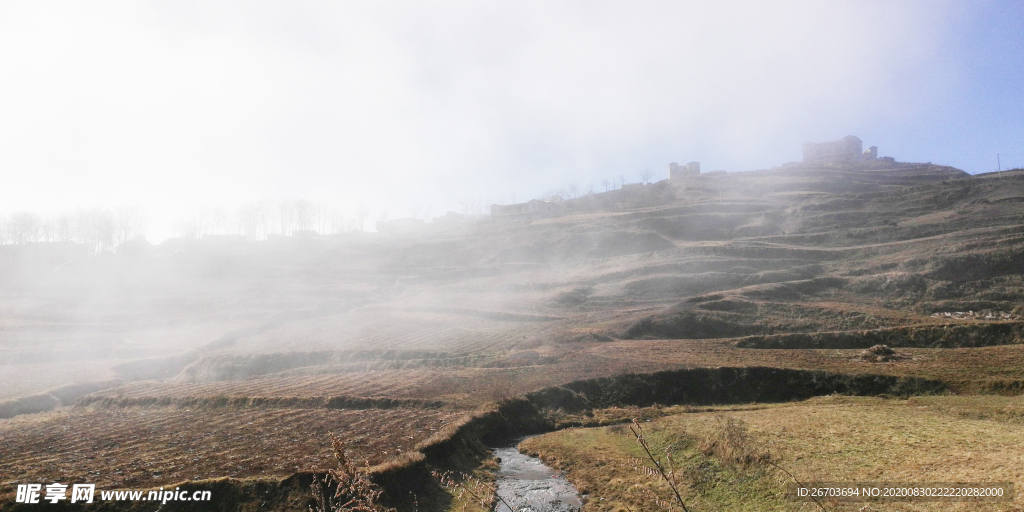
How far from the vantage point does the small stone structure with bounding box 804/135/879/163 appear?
6398 inches

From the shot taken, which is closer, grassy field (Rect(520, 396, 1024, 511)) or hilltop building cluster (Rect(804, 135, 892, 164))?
grassy field (Rect(520, 396, 1024, 511))

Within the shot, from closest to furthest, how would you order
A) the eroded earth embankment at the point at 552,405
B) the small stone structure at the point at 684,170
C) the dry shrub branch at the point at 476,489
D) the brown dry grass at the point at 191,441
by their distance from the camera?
the dry shrub branch at the point at 476,489
the eroded earth embankment at the point at 552,405
the brown dry grass at the point at 191,441
the small stone structure at the point at 684,170

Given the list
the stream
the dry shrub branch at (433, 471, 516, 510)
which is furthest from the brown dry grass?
the stream

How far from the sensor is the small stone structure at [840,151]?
162500 millimetres

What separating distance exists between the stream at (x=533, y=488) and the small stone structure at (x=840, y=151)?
563ft

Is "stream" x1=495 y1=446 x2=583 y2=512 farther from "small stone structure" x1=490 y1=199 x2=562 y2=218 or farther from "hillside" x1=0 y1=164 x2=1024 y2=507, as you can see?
"small stone structure" x1=490 y1=199 x2=562 y2=218

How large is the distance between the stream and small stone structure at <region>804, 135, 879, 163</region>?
172m

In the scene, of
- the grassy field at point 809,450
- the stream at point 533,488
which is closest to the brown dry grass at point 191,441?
the stream at point 533,488

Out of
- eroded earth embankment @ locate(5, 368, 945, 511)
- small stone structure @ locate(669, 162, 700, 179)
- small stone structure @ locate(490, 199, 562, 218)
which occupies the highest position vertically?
small stone structure @ locate(669, 162, 700, 179)

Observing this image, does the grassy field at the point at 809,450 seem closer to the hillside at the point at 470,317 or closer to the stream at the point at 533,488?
the stream at the point at 533,488

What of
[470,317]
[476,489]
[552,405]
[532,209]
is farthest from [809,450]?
[532,209]

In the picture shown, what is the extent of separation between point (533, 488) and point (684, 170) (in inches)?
6331

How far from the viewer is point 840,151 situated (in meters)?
164

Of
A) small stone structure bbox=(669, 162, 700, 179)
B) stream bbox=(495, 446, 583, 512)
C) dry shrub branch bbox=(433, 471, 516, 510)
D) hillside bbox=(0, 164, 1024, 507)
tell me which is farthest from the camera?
small stone structure bbox=(669, 162, 700, 179)
